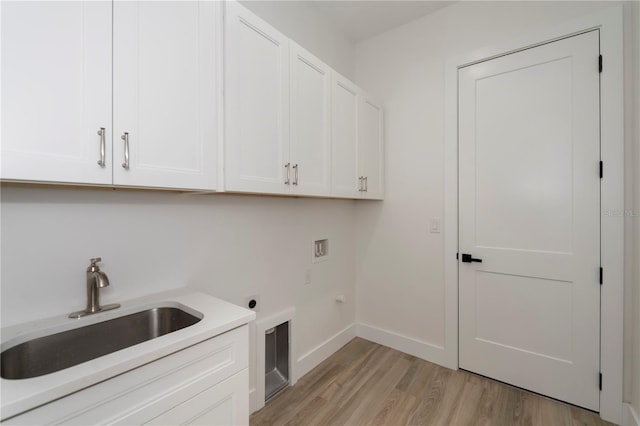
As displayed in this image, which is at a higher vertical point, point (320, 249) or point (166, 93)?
point (166, 93)

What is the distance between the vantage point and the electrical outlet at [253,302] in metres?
1.81

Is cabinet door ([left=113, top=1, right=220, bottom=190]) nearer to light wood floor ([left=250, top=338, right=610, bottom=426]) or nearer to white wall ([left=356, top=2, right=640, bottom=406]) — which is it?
light wood floor ([left=250, top=338, right=610, bottom=426])

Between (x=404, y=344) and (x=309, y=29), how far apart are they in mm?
2832

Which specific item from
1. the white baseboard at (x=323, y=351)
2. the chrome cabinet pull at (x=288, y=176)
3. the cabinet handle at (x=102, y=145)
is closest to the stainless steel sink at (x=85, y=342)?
the cabinet handle at (x=102, y=145)

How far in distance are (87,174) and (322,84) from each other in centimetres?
145

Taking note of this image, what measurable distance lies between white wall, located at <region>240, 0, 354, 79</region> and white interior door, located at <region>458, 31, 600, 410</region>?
3.61 feet

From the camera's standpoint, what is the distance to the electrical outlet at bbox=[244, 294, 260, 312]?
1806 millimetres

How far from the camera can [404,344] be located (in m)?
2.55

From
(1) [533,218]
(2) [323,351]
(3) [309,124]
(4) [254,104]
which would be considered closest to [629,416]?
(1) [533,218]

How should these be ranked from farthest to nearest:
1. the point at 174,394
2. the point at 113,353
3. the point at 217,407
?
the point at 217,407 < the point at 174,394 < the point at 113,353

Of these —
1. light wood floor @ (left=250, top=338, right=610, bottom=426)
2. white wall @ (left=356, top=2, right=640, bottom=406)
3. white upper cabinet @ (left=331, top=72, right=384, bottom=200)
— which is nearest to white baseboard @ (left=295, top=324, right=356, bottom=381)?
light wood floor @ (left=250, top=338, right=610, bottom=426)

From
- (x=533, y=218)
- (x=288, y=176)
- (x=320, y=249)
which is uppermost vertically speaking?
(x=288, y=176)

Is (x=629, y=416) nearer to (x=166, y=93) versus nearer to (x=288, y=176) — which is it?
(x=288, y=176)

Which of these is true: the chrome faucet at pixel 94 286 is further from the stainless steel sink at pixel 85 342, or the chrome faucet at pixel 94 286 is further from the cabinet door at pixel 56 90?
the cabinet door at pixel 56 90
